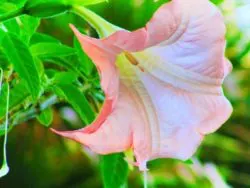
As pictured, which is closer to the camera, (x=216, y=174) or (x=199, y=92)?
(x=199, y=92)

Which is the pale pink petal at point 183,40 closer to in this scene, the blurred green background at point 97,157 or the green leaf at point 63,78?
the green leaf at point 63,78

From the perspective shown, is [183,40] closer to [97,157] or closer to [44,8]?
[44,8]

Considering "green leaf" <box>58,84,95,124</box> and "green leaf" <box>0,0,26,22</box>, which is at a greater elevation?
"green leaf" <box>0,0,26,22</box>

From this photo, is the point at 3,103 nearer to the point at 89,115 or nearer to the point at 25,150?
the point at 89,115

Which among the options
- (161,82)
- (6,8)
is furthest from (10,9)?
(161,82)

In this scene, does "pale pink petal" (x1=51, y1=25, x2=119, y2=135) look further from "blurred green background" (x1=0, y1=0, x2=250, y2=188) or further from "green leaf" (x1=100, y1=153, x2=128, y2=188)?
"blurred green background" (x1=0, y1=0, x2=250, y2=188)

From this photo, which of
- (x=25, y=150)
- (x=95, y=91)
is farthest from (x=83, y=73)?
(x=25, y=150)

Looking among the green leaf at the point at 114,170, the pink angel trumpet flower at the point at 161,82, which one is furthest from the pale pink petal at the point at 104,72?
the green leaf at the point at 114,170

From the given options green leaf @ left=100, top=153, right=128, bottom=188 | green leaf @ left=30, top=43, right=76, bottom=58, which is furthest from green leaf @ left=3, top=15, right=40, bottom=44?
green leaf @ left=100, top=153, right=128, bottom=188
